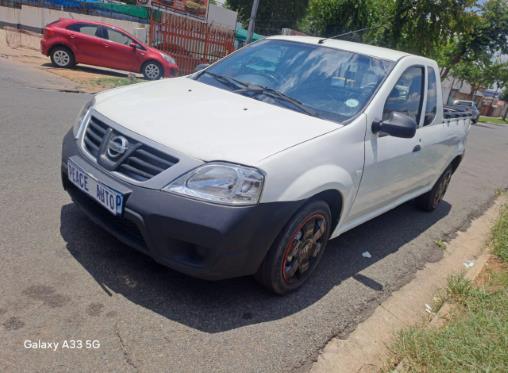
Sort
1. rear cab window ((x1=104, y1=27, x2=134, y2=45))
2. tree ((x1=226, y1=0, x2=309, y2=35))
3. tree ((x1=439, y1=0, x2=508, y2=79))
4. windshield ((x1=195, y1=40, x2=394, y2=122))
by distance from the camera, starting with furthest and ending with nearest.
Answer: tree ((x1=226, y1=0, x2=309, y2=35)), tree ((x1=439, y1=0, x2=508, y2=79)), rear cab window ((x1=104, y1=27, x2=134, y2=45)), windshield ((x1=195, y1=40, x2=394, y2=122))

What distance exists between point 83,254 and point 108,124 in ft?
3.17

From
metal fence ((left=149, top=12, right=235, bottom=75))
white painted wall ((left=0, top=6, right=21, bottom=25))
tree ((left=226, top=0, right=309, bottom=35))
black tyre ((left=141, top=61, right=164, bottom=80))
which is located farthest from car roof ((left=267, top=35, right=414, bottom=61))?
tree ((left=226, top=0, right=309, bottom=35))

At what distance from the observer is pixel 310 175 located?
2822 millimetres

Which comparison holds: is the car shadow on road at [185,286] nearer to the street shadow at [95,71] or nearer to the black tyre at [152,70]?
the black tyre at [152,70]

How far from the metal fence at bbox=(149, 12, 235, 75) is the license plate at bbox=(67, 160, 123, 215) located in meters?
14.5

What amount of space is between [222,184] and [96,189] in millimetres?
865

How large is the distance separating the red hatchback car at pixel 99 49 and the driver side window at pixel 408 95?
37.8 ft

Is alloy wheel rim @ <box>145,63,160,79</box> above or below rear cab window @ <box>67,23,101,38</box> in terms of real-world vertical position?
below

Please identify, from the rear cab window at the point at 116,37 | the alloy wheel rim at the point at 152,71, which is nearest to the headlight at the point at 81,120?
the alloy wheel rim at the point at 152,71

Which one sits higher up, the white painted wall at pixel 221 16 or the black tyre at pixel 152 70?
the white painted wall at pixel 221 16

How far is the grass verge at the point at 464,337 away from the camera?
270 centimetres

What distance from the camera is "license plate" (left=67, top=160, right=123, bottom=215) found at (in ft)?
8.77

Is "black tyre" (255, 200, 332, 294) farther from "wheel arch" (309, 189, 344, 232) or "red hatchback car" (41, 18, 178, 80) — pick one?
"red hatchback car" (41, 18, 178, 80)

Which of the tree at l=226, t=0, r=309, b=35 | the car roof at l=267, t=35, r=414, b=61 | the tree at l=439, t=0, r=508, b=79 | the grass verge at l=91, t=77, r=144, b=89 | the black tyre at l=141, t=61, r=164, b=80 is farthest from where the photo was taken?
the tree at l=226, t=0, r=309, b=35
